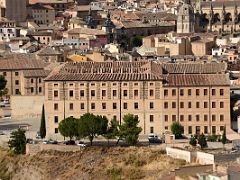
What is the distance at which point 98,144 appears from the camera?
46.3m

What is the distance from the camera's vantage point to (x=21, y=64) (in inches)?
2436

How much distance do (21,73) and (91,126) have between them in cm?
1573

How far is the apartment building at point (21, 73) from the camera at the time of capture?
2258 inches

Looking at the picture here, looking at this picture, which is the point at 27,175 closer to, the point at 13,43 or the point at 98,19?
the point at 13,43

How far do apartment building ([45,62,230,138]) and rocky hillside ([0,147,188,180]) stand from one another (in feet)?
9.99

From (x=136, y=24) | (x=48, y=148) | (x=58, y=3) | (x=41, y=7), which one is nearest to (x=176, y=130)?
(x=48, y=148)

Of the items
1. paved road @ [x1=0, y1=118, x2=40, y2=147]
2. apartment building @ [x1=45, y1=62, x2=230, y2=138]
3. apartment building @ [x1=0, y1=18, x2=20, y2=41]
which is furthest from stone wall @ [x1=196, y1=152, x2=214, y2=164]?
apartment building @ [x1=0, y1=18, x2=20, y2=41]

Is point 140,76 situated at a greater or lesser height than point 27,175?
greater

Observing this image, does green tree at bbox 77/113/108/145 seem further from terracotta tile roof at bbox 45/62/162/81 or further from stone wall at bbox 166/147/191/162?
stone wall at bbox 166/147/191/162

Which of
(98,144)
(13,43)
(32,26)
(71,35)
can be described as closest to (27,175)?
(98,144)

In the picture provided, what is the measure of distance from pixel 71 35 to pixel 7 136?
1575 inches

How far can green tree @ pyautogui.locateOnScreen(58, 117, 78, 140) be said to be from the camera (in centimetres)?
4628

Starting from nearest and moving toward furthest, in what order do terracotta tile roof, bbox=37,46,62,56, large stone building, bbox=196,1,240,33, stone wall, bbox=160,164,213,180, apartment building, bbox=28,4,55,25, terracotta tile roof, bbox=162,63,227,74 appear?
1. stone wall, bbox=160,164,213,180
2. terracotta tile roof, bbox=162,63,227,74
3. terracotta tile roof, bbox=37,46,62,56
4. large stone building, bbox=196,1,240,33
5. apartment building, bbox=28,4,55,25

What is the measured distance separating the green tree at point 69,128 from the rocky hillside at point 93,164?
1.22 m
